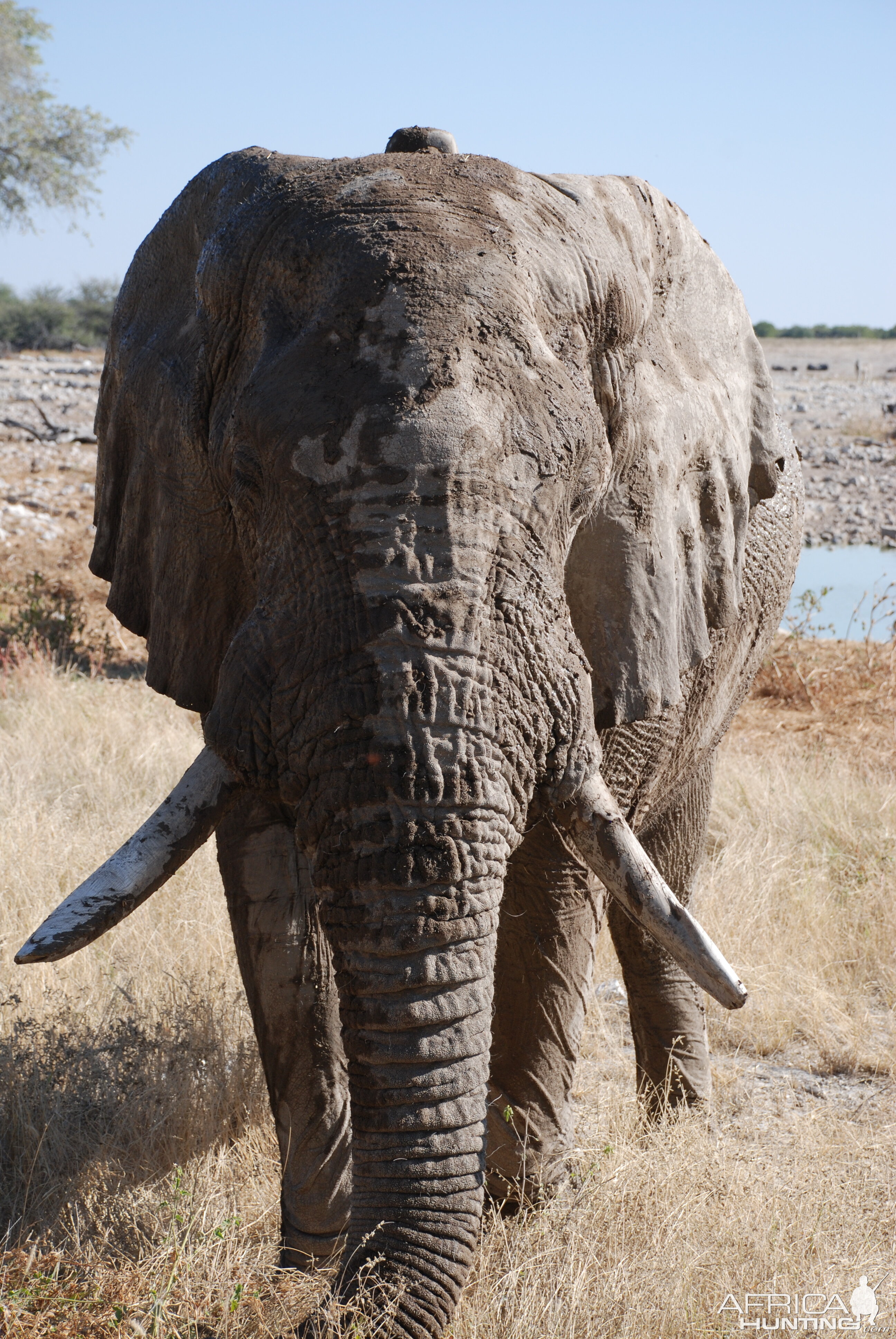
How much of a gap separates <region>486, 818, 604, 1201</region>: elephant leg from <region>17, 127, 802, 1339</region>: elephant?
0.04 ft

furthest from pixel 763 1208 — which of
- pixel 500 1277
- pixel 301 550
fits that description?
pixel 301 550

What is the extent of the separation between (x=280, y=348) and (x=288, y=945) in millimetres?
1314

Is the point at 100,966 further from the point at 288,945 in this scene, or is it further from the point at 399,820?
the point at 399,820

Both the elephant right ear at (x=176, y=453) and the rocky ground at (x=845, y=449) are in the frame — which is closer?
the elephant right ear at (x=176, y=453)

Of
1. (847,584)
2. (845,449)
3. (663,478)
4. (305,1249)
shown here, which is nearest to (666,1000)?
(305,1249)

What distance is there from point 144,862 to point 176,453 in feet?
3.05

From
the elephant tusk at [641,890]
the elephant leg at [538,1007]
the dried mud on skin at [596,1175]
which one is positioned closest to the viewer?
the elephant tusk at [641,890]

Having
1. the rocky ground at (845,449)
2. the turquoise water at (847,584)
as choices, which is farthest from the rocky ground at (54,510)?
the turquoise water at (847,584)

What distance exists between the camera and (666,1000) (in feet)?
13.4

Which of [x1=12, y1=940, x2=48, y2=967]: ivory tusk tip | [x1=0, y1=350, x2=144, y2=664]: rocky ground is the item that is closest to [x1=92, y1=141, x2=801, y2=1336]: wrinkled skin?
[x1=12, y1=940, x2=48, y2=967]: ivory tusk tip

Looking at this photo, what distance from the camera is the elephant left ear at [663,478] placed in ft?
8.88

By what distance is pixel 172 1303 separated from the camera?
244cm

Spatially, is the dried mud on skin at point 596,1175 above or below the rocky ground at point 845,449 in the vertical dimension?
above

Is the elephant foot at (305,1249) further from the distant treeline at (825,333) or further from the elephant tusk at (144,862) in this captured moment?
the distant treeline at (825,333)
